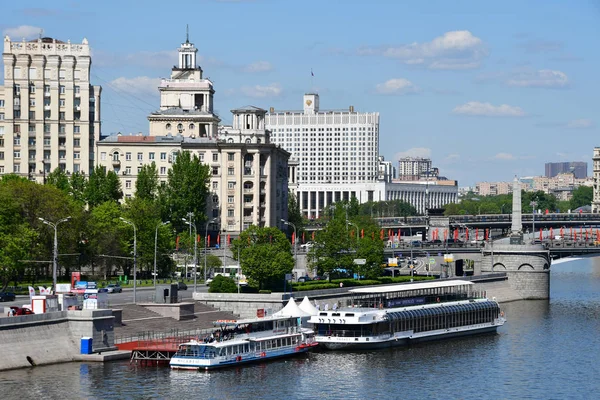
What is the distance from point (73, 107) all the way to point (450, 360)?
96.9m

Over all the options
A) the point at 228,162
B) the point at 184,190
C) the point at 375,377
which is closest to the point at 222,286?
the point at 375,377

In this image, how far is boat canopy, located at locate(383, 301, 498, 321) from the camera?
102m

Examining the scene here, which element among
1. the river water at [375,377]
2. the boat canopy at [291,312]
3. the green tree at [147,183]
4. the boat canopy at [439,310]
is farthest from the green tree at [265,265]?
the green tree at [147,183]

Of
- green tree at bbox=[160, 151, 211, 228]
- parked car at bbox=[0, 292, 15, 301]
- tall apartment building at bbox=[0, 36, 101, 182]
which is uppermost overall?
tall apartment building at bbox=[0, 36, 101, 182]

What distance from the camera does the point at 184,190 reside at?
166750 mm

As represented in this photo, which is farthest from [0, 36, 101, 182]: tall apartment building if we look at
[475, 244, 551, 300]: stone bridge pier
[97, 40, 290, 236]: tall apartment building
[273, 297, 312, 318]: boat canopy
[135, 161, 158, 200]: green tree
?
[273, 297, 312, 318]: boat canopy

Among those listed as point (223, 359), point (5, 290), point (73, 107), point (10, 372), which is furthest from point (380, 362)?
point (73, 107)

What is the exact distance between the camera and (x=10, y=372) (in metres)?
78.2

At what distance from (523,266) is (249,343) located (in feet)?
236

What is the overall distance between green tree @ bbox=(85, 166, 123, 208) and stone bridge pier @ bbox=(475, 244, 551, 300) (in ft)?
165

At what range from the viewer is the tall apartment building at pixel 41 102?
17375 cm

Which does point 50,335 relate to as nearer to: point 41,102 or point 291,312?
point 291,312

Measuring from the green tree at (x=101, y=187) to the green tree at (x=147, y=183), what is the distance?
3.04 meters

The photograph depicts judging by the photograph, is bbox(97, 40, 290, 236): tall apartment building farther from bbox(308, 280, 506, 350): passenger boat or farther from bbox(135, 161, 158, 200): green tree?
bbox(308, 280, 506, 350): passenger boat
